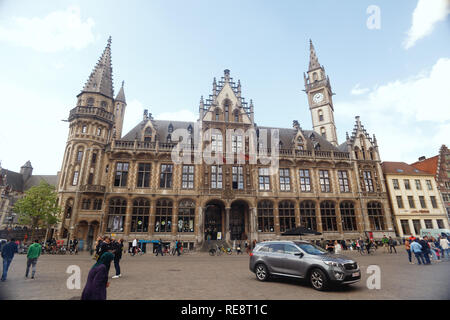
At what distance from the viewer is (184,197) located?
29406 mm

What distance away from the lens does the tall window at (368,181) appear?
34625mm

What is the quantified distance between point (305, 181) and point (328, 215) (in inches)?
230

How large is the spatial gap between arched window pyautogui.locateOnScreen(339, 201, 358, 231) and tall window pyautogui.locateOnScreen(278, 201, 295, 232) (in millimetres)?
7633

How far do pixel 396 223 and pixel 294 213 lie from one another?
61.4 feet

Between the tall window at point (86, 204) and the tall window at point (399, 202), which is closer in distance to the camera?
the tall window at point (86, 204)

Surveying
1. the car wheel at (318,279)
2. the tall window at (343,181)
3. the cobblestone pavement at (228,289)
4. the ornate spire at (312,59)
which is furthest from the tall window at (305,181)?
the ornate spire at (312,59)

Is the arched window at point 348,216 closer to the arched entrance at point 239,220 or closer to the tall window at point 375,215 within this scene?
the tall window at point 375,215

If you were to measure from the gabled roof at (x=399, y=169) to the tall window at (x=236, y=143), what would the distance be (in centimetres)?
2676

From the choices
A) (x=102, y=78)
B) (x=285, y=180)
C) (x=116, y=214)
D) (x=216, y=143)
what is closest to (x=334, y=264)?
(x=285, y=180)

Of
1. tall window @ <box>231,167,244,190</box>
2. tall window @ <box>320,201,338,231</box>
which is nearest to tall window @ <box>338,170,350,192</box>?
tall window @ <box>320,201,338,231</box>

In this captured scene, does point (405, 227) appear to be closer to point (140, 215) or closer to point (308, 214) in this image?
point (308, 214)

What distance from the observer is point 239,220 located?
3170 centimetres

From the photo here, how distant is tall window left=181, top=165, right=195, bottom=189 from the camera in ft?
99.1
